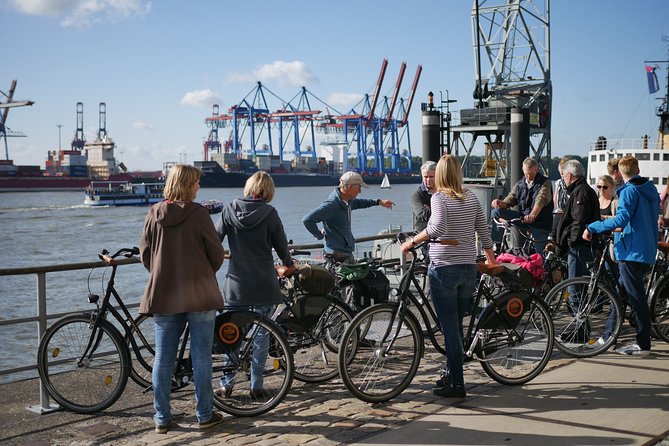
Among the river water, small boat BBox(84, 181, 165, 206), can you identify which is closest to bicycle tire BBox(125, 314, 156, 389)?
the river water

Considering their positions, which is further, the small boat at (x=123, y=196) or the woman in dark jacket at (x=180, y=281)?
the small boat at (x=123, y=196)

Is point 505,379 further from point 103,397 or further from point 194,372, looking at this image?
point 103,397

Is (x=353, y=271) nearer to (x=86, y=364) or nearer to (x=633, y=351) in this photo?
(x=86, y=364)

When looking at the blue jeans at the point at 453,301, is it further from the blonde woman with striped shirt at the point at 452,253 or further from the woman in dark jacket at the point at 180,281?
the woman in dark jacket at the point at 180,281

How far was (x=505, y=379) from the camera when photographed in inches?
198

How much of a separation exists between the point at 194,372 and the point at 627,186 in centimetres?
346

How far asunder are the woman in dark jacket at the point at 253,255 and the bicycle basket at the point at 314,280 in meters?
0.38

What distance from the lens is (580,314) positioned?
5.79m

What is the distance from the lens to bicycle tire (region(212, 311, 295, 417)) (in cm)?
445

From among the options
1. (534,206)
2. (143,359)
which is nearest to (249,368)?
(143,359)

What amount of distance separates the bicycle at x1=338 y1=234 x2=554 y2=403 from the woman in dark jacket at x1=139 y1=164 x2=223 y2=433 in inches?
32.3

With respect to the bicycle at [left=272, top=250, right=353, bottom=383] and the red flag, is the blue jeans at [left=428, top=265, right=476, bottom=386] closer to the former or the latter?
the bicycle at [left=272, top=250, right=353, bottom=383]

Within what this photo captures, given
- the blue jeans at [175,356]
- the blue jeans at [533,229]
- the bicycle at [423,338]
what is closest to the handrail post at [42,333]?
the blue jeans at [175,356]

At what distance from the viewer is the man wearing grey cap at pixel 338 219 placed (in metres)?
5.88
